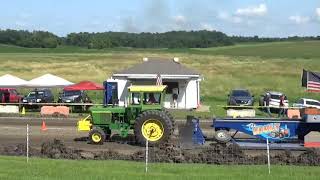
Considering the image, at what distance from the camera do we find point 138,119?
23.6 meters

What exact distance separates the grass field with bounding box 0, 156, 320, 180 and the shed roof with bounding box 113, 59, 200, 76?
34.6m

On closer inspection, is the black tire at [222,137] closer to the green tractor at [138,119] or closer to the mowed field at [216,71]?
the green tractor at [138,119]

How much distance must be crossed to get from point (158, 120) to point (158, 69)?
98.7 feet

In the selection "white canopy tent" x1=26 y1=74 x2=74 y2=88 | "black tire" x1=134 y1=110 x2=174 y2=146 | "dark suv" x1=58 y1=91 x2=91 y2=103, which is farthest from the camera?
"white canopy tent" x1=26 y1=74 x2=74 y2=88

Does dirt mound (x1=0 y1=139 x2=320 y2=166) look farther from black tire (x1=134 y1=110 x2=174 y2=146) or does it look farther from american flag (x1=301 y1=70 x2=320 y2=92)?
american flag (x1=301 y1=70 x2=320 y2=92)

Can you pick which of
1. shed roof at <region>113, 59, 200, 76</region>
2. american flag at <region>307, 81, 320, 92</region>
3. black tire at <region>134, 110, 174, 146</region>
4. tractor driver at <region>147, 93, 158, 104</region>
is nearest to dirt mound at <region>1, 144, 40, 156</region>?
black tire at <region>134, 110, 174, 146</region>

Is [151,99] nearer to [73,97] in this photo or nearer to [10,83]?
[73,97]

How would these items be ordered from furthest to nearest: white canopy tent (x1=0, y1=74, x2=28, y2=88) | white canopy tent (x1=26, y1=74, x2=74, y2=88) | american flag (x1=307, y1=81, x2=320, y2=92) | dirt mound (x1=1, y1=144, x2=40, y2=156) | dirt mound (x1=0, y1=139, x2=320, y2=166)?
white canopy tent (x1=26, y1=74, x2=74, y2=88) → white canopy tent (x1=0, y1=74, x2=28, y2=88) → american flag (x1=307, y1=81, x2=320, y2=92) → dirt mound (x1=1, y1=144, x2=40, y2=156) → dirt mound (x1=0, y1=139, x2=320, y2=166)

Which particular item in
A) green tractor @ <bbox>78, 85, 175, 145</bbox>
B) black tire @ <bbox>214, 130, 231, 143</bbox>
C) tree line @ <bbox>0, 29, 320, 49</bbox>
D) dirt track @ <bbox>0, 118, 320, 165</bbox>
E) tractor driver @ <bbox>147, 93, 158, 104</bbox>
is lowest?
dirt track @ <bbox>0, 118, 320, 165</bbox>

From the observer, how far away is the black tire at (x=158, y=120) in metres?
23.5

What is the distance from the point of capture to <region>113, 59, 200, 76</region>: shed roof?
5278 centimetres

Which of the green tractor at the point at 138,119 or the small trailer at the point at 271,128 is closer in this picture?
the green tractor at the point at 138,119

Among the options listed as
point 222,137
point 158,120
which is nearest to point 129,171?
point 158,120

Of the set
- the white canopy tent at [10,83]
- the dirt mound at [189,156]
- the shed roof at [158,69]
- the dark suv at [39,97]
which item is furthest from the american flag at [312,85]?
the white canopy tent at [10,83]
